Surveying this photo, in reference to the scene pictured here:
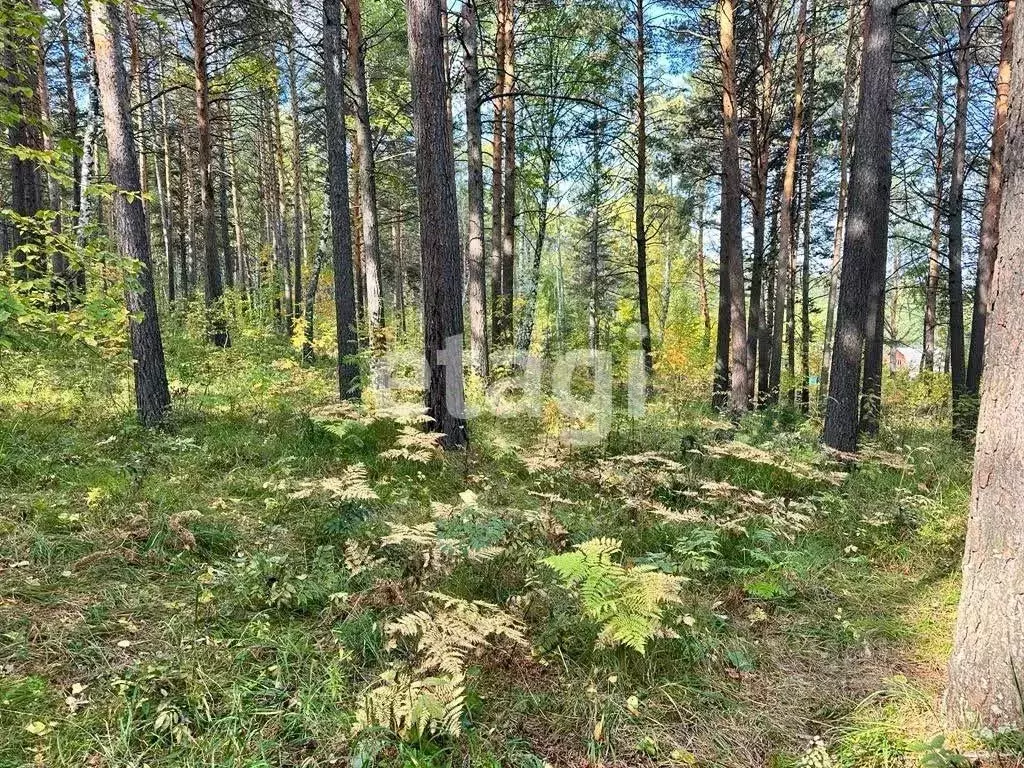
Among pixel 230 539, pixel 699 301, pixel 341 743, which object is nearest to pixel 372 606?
pixel 341 743

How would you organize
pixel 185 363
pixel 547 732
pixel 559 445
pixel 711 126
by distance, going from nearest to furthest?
pixel 547 732 → pixel 559 445 → pixel 185 363 → pixel 711 126

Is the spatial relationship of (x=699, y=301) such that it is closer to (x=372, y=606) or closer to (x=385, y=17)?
(x=385, y=17)

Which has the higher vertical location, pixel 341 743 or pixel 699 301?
pixel 699 301

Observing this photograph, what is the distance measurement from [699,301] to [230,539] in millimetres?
31136

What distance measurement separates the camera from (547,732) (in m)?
2.29

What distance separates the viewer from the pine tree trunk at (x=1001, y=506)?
2.10 meters

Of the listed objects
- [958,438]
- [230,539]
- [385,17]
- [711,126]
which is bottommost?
[958,438]

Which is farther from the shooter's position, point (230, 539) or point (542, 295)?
point (542, 295)

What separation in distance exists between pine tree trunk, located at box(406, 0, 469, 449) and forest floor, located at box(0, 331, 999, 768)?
0.78 meters

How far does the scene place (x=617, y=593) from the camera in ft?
8.99

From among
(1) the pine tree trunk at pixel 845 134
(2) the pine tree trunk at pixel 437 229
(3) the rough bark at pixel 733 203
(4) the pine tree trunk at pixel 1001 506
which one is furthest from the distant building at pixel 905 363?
(4) the pine tree trunk at pixel 1001 506

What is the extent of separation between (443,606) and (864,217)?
655 cm

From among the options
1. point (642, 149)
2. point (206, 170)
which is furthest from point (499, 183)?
point (206, 170)

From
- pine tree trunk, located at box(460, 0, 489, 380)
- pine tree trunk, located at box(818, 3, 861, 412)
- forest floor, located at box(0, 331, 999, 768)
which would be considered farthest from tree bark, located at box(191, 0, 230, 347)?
pine tree trunk, located at box(818, 3, 861, 412)
